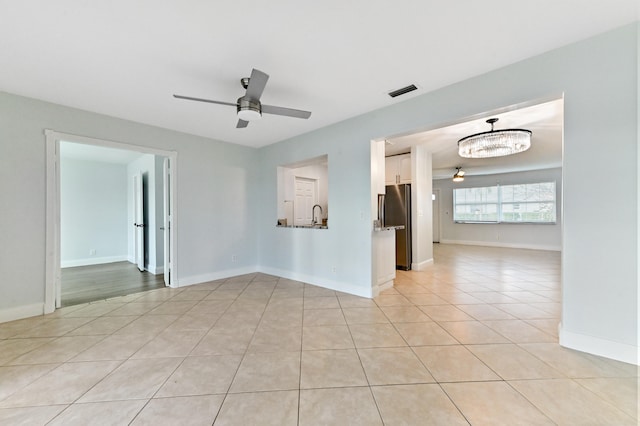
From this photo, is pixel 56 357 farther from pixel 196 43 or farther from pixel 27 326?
pixel 196 43

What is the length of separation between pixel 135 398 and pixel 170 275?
109 inches

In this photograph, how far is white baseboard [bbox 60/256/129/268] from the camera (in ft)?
19.0

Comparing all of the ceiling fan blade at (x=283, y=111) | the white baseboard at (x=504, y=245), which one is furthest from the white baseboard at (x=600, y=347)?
the white baseboard at (x=504, y=245)

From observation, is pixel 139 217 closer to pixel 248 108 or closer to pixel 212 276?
pixel 212 276

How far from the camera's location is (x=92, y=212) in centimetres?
630

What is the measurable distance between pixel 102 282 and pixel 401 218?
575 cm

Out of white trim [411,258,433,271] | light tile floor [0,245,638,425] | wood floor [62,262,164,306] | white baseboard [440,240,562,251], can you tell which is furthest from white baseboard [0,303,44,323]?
white baseboard [440,240,562,251]

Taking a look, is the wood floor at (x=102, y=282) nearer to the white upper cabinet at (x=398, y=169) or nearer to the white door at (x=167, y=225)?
the white door at (x=167, y=225)

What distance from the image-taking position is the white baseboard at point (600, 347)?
1862mm

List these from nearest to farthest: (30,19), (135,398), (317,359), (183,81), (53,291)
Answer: (135,398) → (30,19) → (317,359) → (183,81) → (53,291)

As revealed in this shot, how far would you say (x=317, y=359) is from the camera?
200cm

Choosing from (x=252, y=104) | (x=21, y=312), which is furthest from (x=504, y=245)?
(x=21, y=312)

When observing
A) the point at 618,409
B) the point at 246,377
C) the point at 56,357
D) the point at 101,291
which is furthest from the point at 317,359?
the point at 101,291

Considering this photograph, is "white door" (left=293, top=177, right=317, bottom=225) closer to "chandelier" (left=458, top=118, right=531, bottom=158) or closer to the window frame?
"chandelier" (left=458, top=118, right=531, bottom=158)
